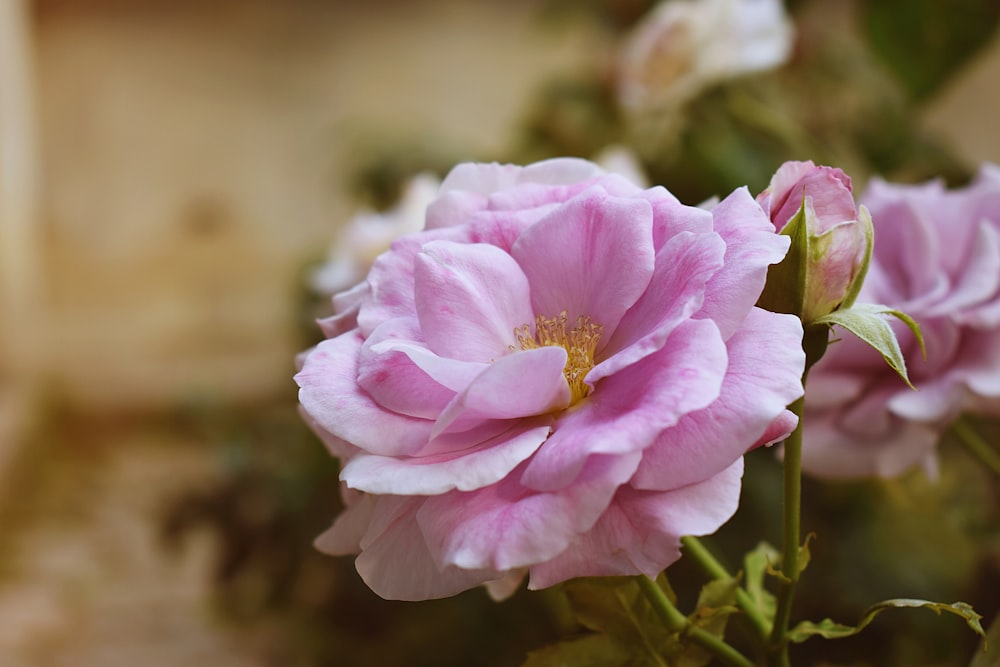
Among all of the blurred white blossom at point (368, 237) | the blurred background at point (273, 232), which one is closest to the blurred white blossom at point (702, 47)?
the blurred background at point (273, 232)

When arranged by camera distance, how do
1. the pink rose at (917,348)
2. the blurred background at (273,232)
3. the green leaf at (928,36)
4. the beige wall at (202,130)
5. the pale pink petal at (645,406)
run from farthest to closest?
the beige wall at (202,130) → the blurred background at (273,232) → the green leaf at (928,36) → the pink rose at (917,348) → the pale pink petal at (645,406)

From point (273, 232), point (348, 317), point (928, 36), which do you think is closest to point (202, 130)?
point (273, 232)

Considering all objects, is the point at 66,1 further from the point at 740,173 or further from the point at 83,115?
the point at 740,173

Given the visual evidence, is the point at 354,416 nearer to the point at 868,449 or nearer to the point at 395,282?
the point at 395,282

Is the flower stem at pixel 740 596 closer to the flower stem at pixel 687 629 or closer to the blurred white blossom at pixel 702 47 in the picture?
the flower stem at pixel 687 629

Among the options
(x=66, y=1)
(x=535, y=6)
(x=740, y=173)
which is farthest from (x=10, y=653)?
(x=535, y=6)

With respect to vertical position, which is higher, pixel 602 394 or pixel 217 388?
pixel 602 394
